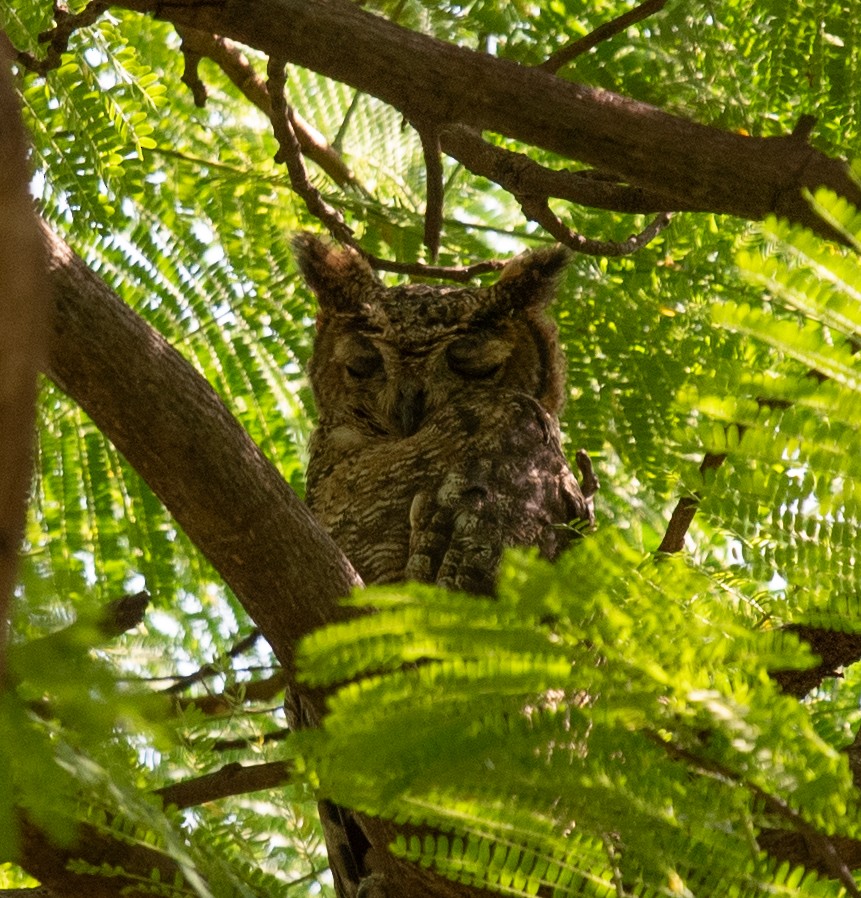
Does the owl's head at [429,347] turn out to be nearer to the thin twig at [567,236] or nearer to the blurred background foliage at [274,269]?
the blurred background foliage at [274,269]

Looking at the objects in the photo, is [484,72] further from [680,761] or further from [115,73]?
[680,761]

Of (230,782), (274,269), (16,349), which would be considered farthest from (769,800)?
(274,269)

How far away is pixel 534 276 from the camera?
3451mm

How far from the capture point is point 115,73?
2.90m

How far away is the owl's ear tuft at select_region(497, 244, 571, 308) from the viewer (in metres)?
3.41

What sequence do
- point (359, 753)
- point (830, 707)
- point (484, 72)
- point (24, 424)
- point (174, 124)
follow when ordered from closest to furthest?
point (24, 424) < point (359, 753) < point (484, 72) < point (830, 707) < point (174, 124)

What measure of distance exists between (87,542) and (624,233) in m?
1.56

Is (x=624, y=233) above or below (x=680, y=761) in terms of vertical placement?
above

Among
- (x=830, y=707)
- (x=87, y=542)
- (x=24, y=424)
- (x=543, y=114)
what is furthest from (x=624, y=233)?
(x=24, y=424)

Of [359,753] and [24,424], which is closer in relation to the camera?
[24,424]

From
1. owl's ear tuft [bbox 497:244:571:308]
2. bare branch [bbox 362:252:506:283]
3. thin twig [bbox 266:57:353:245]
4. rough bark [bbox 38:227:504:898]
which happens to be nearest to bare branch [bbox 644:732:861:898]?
rough bark [bbox 38:227:504:898]

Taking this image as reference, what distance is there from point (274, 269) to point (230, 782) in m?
1.55

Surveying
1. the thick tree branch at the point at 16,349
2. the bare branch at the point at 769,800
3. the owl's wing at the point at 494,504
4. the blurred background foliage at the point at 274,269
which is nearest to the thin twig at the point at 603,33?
the blurred background foliage at the point at 274,269

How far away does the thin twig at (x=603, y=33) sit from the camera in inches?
108
